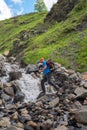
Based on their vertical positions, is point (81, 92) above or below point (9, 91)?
below

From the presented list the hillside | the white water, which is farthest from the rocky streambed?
the hillside

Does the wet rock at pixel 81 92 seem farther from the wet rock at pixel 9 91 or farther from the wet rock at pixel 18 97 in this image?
the wet rock at pixel 9 91

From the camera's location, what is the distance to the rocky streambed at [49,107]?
2569cm

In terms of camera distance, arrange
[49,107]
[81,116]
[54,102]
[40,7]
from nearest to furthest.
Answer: [81,116] → [49,107] → [54,102] → [40,7]

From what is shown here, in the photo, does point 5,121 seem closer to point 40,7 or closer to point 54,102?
point 54,102

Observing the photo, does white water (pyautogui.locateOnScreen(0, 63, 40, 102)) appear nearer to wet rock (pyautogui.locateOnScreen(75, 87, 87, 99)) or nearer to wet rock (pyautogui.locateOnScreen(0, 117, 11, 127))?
wet rock (pyautogui.locateOnScreen(75, 87, 87, 99))

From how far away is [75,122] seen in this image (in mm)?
25812

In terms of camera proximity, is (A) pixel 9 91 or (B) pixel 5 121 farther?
(A) pixel 9 91

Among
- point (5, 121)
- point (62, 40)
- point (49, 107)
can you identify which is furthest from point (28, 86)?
point (62, 40)

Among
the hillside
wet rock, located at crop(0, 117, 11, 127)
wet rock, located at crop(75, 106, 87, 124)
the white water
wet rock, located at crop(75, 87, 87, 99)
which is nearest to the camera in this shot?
wet rock, located at crop(75, 106, 87, 124)

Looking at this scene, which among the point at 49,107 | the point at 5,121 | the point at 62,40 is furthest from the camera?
the point at 62,40

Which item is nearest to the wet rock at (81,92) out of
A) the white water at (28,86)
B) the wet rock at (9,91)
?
the white water at (28,86)

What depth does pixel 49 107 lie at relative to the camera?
29250 millimetres

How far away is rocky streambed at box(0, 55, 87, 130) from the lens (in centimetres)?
2569
